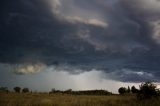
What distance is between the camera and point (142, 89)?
3822cm

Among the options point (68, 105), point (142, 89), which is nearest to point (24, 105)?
point (68, 105)

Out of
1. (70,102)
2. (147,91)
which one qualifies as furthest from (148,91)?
(70,102)

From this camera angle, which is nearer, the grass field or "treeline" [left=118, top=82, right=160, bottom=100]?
the grass field

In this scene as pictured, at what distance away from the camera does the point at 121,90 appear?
363ft

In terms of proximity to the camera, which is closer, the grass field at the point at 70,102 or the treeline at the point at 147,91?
the grass field at the point at 70,102

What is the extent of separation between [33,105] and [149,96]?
1761 centimetres

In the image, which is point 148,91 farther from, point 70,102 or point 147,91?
point 70,102

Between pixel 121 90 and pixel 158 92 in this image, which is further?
pixel 121 90

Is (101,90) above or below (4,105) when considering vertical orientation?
above

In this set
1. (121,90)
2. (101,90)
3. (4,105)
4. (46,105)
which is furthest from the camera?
(101,90)

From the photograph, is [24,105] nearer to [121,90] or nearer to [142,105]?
[142,105]

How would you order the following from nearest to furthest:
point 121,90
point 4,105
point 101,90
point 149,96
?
point 4,105 → point 149,96 → point 121,90 → point 101,90

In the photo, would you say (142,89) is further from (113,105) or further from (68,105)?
(68,105)

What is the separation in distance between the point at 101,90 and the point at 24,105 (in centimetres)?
9346
